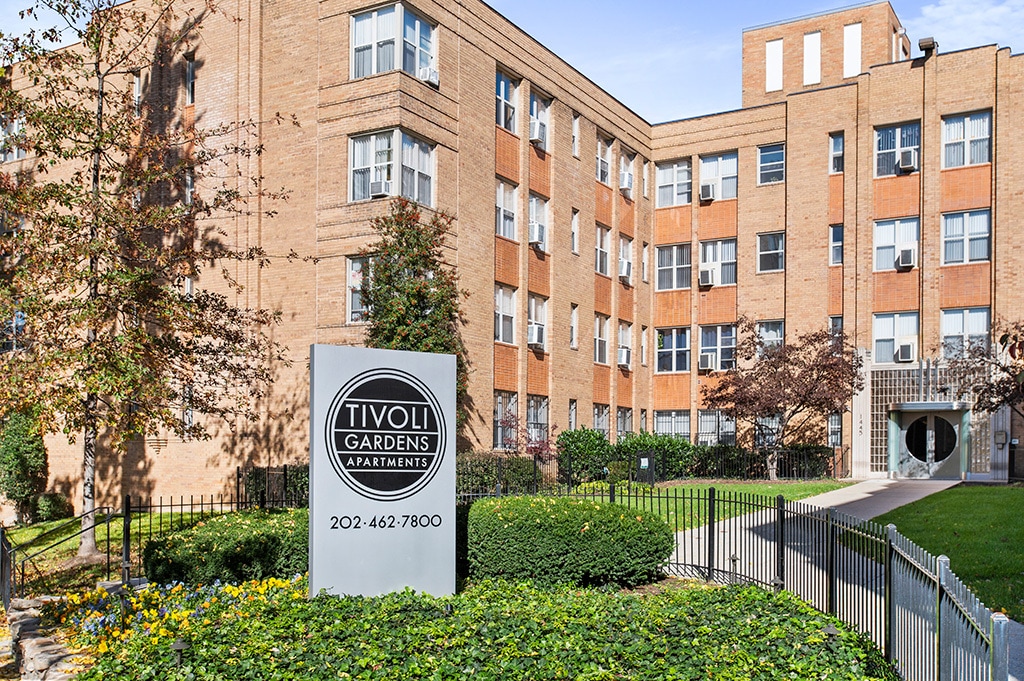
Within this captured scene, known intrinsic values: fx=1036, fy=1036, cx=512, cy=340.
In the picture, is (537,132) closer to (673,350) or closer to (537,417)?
(537,417)

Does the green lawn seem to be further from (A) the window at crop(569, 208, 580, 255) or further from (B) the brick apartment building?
(A) the window at crop(569, 208, 580, 255)

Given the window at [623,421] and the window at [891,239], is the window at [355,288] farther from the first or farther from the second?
the window at [891,239]

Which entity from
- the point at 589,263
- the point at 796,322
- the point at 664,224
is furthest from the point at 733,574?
the point at 664,224

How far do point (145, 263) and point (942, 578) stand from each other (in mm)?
17447

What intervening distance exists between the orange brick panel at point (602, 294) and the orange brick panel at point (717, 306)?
451 centimetres

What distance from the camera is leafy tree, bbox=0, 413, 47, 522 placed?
29.3 m

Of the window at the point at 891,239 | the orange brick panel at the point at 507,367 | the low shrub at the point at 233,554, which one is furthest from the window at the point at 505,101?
the low shrub at the point at 233,554

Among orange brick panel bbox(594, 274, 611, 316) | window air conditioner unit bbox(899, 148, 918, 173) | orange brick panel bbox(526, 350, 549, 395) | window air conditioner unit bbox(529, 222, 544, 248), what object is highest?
window air conditioner unit bbox(899, 148, 918, 173)

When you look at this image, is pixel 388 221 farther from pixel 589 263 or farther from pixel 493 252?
pixel 589 263

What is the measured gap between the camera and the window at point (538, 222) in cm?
3150

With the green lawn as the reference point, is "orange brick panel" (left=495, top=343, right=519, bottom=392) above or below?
above

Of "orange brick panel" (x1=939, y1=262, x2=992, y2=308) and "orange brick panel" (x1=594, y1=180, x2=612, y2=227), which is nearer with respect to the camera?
"orange brick panel" (x1=939, y1=262, x2=992, y2=308)

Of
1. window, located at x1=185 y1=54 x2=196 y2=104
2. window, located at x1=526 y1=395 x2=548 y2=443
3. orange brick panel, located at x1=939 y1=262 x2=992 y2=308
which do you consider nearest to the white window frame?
window, located at x1=526 y1=395 x2=548 y2=443

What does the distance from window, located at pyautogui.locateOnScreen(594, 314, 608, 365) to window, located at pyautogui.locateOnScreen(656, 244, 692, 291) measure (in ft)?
15.2
